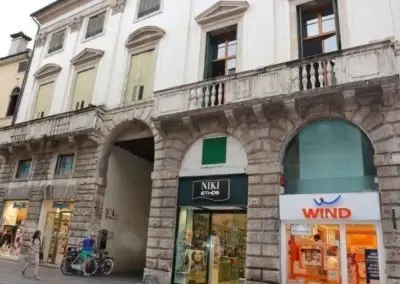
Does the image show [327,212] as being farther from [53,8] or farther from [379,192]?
[53,8]

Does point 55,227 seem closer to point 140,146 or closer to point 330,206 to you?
point 140,146

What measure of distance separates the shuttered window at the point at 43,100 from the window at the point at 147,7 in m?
5.76

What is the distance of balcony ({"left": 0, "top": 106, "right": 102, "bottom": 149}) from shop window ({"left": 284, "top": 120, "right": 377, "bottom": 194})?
→ 303 inches

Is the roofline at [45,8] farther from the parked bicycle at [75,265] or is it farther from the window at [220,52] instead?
the parked bicycle at [75,265]

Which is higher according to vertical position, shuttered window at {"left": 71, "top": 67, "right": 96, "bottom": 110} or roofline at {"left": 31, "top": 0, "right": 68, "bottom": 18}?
roofline at {"left": 31, "top": 0, "right": 68, "bottom": 18}

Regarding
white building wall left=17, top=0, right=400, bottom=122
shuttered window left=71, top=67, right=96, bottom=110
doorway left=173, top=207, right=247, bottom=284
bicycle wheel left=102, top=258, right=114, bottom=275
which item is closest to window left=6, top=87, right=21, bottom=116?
white building wall left=17, top=0, right=400, bottom=122

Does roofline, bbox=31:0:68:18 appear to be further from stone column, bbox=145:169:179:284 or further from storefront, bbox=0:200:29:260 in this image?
stone column, bbox=145:169:179:284

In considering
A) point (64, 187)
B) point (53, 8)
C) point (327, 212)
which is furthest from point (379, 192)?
point (53, 8)

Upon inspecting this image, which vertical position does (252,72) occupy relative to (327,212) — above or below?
above

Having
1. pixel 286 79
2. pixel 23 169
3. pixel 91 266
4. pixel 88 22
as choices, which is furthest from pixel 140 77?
pixel 23 169

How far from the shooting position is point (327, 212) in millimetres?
8719

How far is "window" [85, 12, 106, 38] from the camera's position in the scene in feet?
54.6

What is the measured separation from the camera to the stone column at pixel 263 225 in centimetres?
905

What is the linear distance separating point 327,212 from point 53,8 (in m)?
17.1
